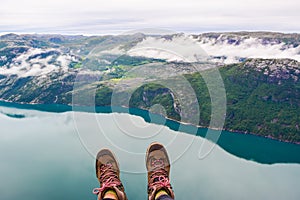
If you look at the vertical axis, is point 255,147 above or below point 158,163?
below

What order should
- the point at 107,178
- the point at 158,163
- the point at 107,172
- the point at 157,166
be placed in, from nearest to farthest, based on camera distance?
the point at 107,178
the point at 107,172
the point at 157,166
the point at 158,163

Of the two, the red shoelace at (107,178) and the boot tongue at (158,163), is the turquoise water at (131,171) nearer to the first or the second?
the boot tongue at (158,163)

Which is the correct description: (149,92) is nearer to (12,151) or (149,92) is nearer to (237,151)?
(237,151)

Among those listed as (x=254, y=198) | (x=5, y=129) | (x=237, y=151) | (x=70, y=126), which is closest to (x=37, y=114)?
(x=5, y=129)

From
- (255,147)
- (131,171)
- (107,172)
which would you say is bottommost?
(255,147)

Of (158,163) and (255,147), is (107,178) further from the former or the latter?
(255,147)

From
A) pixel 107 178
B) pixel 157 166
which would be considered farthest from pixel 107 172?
pixel 157 166

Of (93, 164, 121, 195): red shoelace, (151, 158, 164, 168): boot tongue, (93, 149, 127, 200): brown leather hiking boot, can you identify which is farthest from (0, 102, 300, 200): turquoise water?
(93, 164, 121, 195): red shoelace

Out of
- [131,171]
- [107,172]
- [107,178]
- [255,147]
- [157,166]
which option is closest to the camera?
[107,178]
